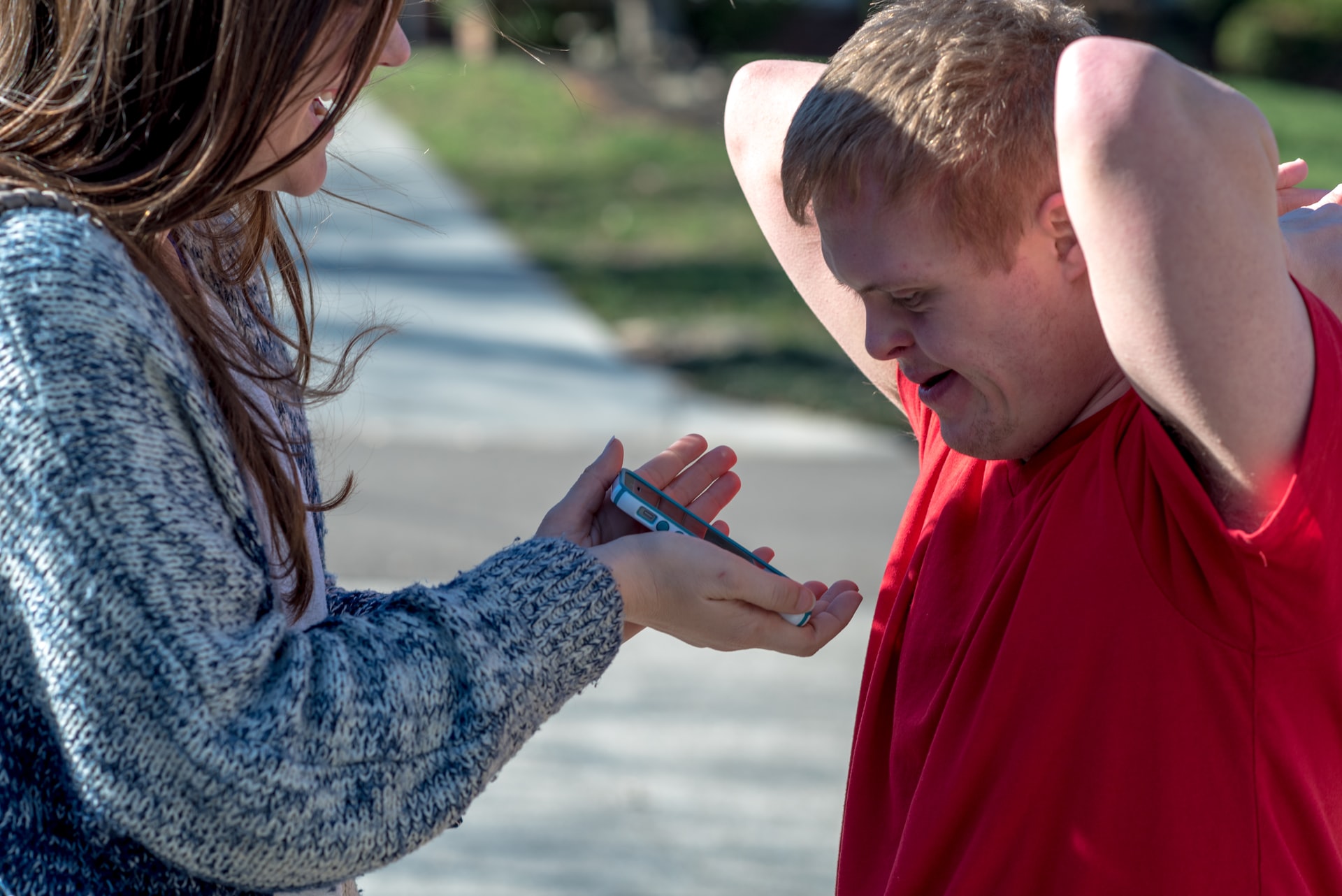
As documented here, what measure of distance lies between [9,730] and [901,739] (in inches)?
36.9

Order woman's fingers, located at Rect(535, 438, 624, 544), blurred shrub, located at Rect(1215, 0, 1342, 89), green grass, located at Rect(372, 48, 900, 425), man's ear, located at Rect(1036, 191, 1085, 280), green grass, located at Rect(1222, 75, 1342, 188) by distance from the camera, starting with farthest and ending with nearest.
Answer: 1. blurred shrub, located at Rect(1215, 0, 1342, 89)
2. green grass, located at Rect(1222, 75, 1342, 188)
3. green grass, located at Rect(372, 48, 900, 425)
4. woman's fingers, located at Rect(535, 438, 624, 544)
5. man's ear, located at Rect(1036, 191, 1085, 280)

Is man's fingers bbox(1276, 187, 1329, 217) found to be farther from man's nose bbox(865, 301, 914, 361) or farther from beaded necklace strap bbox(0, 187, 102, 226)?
beaded necklace strap bbox(0, 187, 102, 226)

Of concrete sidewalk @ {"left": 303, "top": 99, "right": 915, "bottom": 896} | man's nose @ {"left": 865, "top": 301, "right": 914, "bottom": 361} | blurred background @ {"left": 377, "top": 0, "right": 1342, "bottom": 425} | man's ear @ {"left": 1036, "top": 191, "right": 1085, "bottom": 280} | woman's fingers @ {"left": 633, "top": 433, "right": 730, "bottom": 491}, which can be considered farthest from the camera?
blurred background @ {"left": 377, "top": 0, "right": 1342, "bottom": 425}

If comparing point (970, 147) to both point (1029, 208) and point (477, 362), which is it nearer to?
point (1029, 208)

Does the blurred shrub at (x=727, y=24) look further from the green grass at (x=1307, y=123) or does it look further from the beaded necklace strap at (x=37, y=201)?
the beaded necklace strap at (x=37, y=201)

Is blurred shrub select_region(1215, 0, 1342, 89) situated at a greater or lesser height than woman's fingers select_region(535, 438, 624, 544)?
lesser

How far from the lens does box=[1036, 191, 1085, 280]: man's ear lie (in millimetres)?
1439

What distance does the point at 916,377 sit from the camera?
5.25ft

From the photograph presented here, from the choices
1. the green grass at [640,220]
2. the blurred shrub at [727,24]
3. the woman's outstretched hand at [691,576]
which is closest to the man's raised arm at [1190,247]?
the woman's outstretched hand at [691,576]

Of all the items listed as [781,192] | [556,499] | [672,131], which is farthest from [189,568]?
[672,131]

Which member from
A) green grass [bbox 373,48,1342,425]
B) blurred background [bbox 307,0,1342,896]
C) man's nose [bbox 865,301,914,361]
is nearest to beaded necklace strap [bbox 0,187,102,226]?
blurred background [bbox 307,0,1342,896]

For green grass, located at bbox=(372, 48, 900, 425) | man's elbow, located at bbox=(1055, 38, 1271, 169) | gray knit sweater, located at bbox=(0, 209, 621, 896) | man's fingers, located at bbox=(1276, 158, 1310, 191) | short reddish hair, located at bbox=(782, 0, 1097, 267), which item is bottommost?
green grass, located at bbox=(372, 48, 900, 425)

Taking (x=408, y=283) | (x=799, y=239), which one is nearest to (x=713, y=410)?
(x=408, y=283)

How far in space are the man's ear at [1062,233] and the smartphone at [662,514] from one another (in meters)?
0.47
